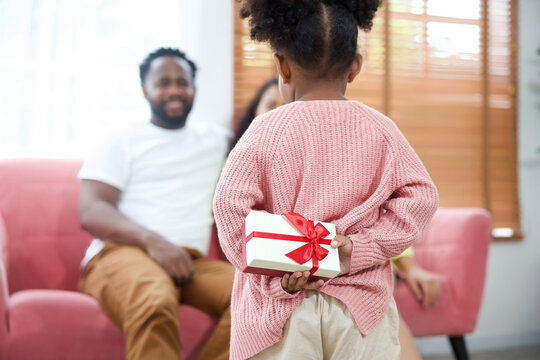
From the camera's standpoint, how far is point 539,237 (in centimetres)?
295

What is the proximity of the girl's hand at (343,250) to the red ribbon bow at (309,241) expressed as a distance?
23mm

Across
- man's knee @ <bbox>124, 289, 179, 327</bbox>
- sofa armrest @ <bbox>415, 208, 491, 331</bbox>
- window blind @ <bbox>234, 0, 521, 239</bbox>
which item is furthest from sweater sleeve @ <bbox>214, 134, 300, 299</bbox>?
window blind @ <bbox>234, 0, 521, 239</bbox>

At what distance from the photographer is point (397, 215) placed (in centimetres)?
88

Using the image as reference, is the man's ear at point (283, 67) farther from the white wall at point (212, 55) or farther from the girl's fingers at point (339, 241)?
the white wall at point (212, 55)

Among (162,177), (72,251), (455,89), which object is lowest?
(72,251)

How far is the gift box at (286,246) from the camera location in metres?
0.76

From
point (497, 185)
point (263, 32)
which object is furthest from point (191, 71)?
point (497, 185)

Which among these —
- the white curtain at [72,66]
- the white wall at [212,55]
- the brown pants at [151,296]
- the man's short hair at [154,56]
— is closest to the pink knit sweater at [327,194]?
the brown pants at [151,296]

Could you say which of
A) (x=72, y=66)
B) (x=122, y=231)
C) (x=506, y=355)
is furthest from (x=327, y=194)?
(x=506, y=355)

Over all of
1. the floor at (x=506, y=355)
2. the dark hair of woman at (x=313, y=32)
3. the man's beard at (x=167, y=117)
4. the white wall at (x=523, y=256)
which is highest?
the dark hair of woman at (x=313, y=32)

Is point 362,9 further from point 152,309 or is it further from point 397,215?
point 152,309

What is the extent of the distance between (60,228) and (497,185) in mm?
2241

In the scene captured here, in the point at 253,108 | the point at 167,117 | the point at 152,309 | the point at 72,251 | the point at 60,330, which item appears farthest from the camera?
the point at 253,108

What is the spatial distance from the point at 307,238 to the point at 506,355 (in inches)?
91.0
